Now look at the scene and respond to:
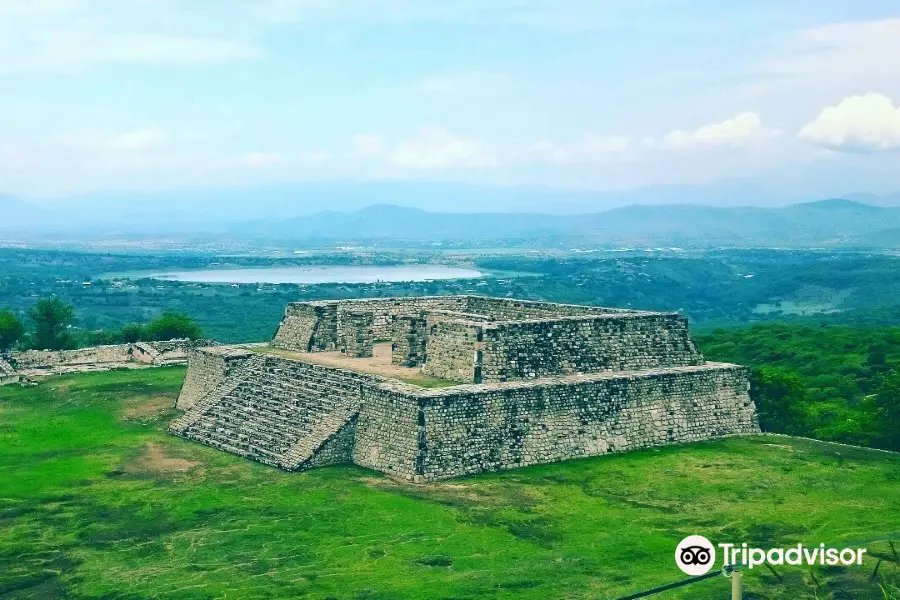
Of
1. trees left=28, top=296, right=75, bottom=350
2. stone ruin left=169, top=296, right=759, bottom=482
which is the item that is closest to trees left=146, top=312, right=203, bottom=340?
trees left=28, top=296, right=75, bottom=350

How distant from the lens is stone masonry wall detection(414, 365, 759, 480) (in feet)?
64.1

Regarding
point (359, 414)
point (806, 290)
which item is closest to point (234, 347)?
point (359, 414)

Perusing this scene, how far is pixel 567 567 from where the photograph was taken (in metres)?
14.3

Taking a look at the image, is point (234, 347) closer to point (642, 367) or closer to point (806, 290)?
point (642, 367)

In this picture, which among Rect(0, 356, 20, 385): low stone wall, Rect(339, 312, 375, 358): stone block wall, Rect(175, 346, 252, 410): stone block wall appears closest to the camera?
Rect(339, 312, 375, 358): stone block wall

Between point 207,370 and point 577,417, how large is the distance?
1042 cm

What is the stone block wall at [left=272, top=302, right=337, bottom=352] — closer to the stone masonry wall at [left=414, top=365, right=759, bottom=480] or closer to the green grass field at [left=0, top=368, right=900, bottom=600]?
the green grass field at [left=0, top=368, right=900, bottom=600]

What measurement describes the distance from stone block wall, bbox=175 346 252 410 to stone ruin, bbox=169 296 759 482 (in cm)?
5

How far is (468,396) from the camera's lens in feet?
65.1

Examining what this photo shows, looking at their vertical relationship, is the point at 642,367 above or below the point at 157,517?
above

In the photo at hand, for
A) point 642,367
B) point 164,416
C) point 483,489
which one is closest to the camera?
point 483,489

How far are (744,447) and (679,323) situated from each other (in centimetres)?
357

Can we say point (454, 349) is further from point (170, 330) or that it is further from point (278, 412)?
point (170, 330)

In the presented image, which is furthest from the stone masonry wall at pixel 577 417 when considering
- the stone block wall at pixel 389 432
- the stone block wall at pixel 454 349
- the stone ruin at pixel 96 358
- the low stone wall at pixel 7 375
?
the stone ruin at pixel 96 358
